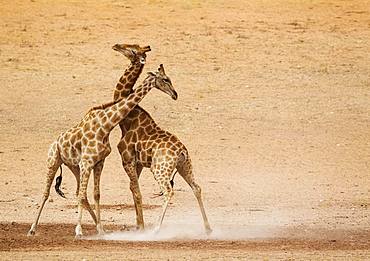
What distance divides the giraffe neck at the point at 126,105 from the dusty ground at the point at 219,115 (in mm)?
1451

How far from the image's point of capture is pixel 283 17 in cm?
3184

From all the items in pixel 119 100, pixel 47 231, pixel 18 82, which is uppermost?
pixel 119 100

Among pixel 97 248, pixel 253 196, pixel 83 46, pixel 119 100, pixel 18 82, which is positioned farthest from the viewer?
pixel 83 46

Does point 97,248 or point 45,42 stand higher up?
point 97,248

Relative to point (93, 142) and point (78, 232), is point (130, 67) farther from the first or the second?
point (78, 232)

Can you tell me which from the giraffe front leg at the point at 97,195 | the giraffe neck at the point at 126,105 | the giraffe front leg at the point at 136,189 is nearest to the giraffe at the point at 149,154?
the giraffe front leg at the point at 136,189

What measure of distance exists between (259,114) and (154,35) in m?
5.32

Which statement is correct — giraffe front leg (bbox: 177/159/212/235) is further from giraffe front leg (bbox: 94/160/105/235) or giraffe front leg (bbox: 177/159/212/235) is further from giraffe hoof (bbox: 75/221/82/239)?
giraffe hoof (bbox: 75/221/82/239)

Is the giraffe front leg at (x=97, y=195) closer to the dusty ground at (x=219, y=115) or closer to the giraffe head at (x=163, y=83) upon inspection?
the dusty ground at (x=219, y=115)

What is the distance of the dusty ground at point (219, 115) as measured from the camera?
52.7 feet

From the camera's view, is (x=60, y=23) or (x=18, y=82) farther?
(x=60, y=23)

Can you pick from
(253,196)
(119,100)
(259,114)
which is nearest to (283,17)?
(259,114)

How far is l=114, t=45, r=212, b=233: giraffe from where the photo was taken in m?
15.5

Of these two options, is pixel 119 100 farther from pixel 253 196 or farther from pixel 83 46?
pixel 83 46
